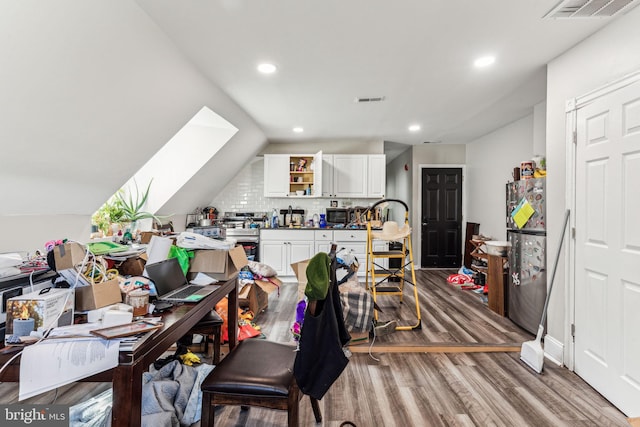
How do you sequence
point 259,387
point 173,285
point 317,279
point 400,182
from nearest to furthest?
point 317,279 < point 259,387 < point 173,285 < point 400,182

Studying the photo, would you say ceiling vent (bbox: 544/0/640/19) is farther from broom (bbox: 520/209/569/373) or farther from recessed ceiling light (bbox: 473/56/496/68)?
broom (bbox: 520/209/569/373)

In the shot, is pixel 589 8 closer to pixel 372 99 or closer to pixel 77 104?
pixel 372 99

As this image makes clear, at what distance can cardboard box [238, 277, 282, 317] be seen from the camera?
3291 mm

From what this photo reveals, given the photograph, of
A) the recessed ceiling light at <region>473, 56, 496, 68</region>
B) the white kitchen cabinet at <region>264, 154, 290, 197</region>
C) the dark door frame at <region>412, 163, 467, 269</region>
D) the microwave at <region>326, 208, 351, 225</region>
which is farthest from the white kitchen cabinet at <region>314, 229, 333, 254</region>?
the recessed ceiling light at <region>473, 56, 496, 68</region>

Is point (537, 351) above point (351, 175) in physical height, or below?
below

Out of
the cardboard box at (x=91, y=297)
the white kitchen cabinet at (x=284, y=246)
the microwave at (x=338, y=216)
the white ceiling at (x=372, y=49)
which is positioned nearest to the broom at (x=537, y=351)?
the white ceiling at (x=372, y=49)

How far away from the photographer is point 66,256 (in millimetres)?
1400

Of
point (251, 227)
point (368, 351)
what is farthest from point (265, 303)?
point (251, 227)

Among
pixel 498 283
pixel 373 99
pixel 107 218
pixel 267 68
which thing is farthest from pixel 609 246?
pixel 107 218

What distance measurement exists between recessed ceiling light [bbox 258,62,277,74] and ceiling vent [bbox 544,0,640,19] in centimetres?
204

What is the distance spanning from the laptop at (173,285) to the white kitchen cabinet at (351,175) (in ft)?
12.6

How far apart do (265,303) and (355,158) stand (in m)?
3.04

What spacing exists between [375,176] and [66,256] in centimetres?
470

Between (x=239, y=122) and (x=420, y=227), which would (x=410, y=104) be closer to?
(x=239, y=122)
